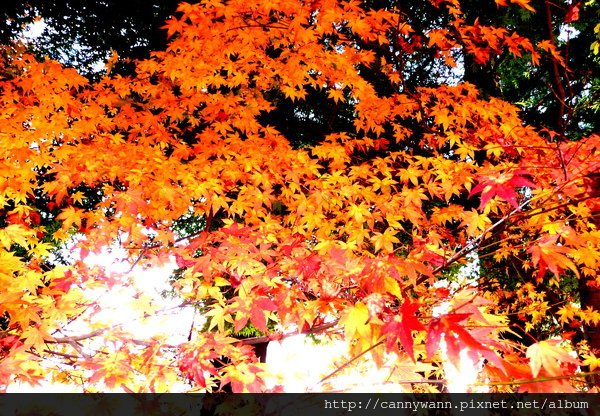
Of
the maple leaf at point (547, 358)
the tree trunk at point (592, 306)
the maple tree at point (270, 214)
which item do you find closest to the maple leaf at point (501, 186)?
the maple tree at point (270, 214)

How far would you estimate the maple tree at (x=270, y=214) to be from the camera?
2.43 m

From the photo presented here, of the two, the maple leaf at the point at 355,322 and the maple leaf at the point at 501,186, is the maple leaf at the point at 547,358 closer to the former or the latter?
the maple leaf at the point at 355,322

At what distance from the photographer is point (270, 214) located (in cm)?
481

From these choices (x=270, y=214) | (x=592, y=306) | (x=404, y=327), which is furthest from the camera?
(x=592, y=306)

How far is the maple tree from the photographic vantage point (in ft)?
7.96

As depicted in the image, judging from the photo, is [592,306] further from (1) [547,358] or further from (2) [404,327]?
(2) [404,327]

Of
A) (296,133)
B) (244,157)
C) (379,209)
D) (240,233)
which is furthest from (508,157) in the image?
(240,233)

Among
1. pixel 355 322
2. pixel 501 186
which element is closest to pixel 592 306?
pixel 501 186

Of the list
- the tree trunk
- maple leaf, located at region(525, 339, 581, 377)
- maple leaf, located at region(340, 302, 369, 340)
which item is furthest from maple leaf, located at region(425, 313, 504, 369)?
the tree trunk

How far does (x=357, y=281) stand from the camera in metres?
2.63

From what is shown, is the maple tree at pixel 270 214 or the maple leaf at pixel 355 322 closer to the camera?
the maple leaf at pixel 355 322

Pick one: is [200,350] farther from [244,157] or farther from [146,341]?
[244,157]

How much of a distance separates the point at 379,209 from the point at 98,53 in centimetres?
582

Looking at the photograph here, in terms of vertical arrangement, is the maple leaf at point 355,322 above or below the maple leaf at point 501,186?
below
